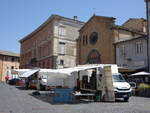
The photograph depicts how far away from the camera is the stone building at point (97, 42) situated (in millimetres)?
34844

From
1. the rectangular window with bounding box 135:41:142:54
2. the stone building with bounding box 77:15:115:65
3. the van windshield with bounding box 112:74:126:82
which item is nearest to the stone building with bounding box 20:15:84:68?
the stone building with bounding box 77:15:115:65

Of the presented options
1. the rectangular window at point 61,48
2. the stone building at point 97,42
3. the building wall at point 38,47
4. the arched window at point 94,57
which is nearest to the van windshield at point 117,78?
the stone building at point 97,42

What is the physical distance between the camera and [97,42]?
37.2 m

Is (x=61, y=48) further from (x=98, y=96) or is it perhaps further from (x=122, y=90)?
(x=122, y=90)

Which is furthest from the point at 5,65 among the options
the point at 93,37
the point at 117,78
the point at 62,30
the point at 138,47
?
the point at 117,78

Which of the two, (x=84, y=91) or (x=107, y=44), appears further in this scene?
(x=107, y=44)

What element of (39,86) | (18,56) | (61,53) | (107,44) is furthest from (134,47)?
(18,56)

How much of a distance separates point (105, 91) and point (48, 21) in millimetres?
35607

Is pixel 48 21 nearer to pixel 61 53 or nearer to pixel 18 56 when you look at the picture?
pixel 61 53

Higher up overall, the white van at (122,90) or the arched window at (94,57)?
the arched window at (94,57)

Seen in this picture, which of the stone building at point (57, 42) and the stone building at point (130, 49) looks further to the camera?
the stone building at point (57, 42)

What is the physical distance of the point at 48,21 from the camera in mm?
51000

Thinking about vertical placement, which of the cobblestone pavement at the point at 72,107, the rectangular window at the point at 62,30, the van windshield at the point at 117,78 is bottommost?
the cobblestone pavement at the point at 72,107

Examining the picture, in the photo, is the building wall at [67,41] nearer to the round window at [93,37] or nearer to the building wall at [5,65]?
the round window at [93,37]
